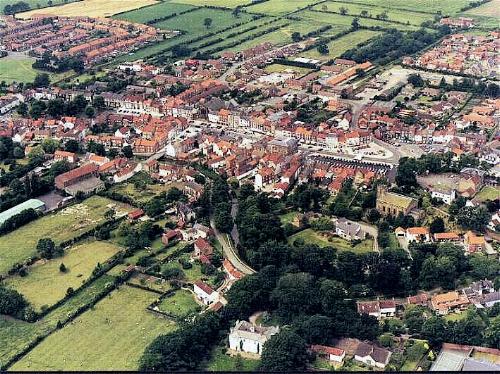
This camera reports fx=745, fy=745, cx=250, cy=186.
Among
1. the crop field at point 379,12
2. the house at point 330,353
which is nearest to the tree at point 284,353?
the house at point 330,353

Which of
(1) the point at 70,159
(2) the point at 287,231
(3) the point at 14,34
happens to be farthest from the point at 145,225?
(3) the point at 14,34

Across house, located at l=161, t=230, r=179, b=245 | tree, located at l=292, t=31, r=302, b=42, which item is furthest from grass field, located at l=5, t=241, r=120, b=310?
tree, located at l=292, t=31, r=302, b=42

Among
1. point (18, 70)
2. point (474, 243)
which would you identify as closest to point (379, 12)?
point (18, 70)

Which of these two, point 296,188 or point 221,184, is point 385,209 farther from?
point 221,184

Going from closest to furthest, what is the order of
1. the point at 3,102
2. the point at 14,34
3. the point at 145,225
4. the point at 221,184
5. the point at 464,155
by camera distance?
the point at 145,225, the point at 221,184, the point at 464,155, the point at 3,102, the point at 14,34

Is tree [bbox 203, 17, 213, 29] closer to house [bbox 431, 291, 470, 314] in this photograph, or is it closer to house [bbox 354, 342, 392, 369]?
house [bbox 431, 291, 470, 314]

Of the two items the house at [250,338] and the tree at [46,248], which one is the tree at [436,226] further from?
the tree at [46,248]
